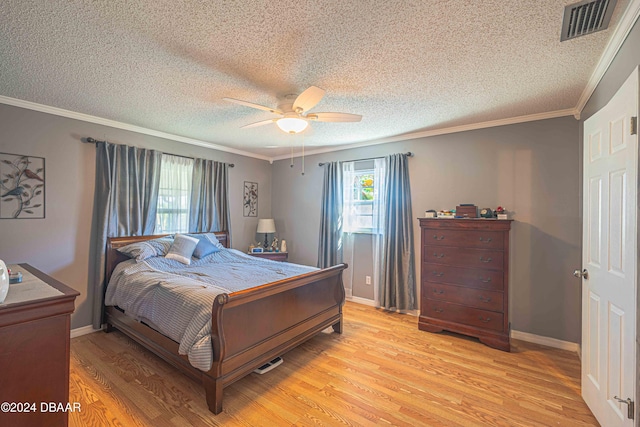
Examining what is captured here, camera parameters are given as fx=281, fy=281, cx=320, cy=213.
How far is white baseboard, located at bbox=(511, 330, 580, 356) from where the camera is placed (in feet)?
9.57

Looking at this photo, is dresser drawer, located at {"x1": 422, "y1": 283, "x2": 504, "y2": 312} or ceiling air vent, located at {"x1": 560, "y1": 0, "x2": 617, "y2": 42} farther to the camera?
dresser drawer, located at {"x1": 422, "y1": 283, "x2": 504, "y2": 312}

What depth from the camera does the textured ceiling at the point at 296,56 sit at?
5.00ft

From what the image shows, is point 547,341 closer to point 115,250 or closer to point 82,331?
point 115,250

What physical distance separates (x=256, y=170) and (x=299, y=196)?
96 centimetres

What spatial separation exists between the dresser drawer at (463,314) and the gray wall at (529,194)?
0.46 metres

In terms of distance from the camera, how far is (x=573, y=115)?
9.62 feet

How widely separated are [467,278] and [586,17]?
240 centimetres

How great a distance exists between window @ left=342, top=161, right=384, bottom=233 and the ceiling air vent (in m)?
2.64

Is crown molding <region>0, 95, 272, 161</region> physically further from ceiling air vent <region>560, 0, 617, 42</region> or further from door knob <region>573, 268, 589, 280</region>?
door knob <region>573, 268, 589, 280</region>

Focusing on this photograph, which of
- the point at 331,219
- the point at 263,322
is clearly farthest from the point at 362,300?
the point at 263,322

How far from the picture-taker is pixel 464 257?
3.14 m

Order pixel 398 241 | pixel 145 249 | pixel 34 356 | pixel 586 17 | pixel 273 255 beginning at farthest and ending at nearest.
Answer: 1. pixel 273 255
2. pixel 398 241
3. pixel 145 249
4. pixel 586 17
5. pixel 34 356

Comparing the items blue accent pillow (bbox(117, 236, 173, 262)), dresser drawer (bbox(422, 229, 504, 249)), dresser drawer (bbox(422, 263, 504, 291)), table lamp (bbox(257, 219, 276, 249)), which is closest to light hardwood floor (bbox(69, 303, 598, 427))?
dresser drawer (bbox(422, 263, 504, 291))

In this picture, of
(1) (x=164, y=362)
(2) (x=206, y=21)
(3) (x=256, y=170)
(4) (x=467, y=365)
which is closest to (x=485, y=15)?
(2) (x=206, y=21)
